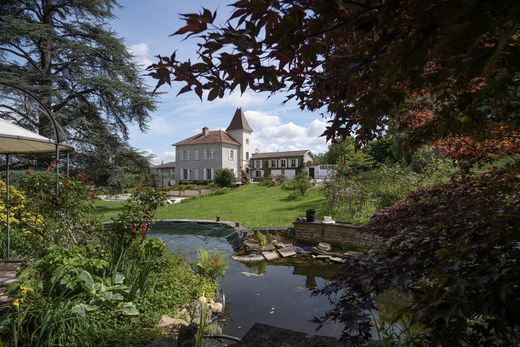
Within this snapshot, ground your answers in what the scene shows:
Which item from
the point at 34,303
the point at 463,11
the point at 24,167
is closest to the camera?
the point at 463,11

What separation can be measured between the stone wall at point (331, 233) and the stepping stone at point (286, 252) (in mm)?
1102

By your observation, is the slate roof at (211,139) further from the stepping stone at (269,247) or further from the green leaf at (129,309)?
the green leaf at (129,309)

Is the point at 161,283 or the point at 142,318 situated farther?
the point at 161,283

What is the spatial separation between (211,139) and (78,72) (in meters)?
23.9

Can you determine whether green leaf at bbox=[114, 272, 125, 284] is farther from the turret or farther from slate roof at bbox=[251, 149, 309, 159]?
slate roof at bbox=[251, 149, 309, 159]

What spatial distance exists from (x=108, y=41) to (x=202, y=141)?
2411 cm

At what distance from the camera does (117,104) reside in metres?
17.9

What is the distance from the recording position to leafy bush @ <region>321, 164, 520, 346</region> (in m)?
1.07

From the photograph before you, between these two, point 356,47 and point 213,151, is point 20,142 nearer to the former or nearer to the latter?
point 356,47

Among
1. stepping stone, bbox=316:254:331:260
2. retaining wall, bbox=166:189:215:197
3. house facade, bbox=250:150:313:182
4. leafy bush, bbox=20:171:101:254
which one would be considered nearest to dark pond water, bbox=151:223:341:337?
stepping stone, bbox=316:254:331:260

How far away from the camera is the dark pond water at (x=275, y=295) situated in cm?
481

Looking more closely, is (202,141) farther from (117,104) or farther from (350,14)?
(350,14)

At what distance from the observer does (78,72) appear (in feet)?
57.0

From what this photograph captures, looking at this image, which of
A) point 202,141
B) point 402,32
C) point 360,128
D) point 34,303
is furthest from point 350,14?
point 202,141
